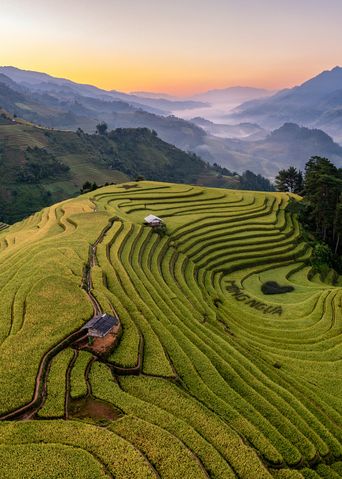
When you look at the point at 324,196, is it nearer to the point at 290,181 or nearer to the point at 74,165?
the point at 290,181

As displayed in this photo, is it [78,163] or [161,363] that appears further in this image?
[78,163]

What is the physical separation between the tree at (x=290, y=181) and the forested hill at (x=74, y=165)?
180 ft

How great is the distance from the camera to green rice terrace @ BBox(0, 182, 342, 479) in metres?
10.4

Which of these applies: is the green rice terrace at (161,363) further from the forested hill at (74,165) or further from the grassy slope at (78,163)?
the forested hill at (74,165)

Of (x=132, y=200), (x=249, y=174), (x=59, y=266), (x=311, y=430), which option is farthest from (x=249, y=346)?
(x=249, y=174)

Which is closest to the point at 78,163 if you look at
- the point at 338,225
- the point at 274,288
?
the point at 338,225

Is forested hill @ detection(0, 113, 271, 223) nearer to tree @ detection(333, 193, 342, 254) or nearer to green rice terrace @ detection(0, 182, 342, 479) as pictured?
green rice terrace @ detection(0, 182, 342, 479)

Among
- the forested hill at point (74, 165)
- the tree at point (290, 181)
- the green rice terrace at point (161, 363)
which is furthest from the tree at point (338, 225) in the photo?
the forested hill at point (74, 165)

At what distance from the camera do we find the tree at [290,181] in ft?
191

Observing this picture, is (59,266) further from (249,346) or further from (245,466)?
(245,466)

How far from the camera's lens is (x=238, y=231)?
36.8m

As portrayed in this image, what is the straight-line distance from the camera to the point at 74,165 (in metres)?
115

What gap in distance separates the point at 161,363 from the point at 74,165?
108867 millimetres

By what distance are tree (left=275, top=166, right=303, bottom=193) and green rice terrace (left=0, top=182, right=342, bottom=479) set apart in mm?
29986
